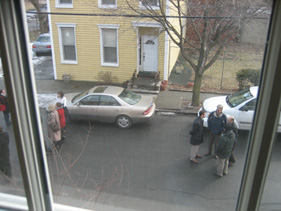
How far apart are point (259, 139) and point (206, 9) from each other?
357cm

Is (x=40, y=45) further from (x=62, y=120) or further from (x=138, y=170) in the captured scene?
(x=138, y=170)

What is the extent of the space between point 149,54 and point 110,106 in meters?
1.88

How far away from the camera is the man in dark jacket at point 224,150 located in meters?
2.69

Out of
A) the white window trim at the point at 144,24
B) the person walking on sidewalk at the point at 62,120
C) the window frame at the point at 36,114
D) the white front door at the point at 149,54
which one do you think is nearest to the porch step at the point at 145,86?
the white front door at the point at 149,54

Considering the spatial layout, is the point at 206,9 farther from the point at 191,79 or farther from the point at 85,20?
the point at 85,20

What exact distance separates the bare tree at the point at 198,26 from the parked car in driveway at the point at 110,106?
839 mm

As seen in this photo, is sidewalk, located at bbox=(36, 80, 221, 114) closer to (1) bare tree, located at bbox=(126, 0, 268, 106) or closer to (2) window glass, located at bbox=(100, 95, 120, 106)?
(1) bare tree, located at bbox=(126, 0, 268, 106)

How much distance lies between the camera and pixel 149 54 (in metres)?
5.58

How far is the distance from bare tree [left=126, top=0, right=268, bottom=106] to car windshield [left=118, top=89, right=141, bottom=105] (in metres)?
0.95

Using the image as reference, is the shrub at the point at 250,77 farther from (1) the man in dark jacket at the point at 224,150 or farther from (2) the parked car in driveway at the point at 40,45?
(2) the parked car in driveway at the point at 40,45

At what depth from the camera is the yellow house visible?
486cm

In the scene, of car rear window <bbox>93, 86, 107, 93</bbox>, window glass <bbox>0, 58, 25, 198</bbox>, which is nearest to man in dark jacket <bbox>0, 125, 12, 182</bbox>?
window glass <bbox>0, 58, 25, 198</bbox>

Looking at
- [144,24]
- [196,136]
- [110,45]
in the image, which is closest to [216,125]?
[196,136]

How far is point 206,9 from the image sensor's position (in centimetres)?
404
